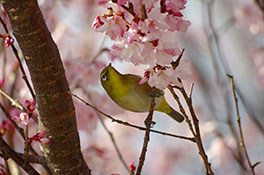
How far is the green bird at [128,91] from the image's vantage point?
6.17 ft

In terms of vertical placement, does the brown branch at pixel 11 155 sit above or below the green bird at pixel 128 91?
below

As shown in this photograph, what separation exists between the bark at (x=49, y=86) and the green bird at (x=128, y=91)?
525 mm

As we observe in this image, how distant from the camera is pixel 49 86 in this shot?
4.22 ft

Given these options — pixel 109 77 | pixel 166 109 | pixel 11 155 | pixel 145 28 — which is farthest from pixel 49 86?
pixel 166 109

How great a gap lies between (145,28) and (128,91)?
35.7 inches

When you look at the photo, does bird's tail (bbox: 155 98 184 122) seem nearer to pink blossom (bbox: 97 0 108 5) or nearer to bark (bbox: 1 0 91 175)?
bark (bbox: 1 0 91 175)

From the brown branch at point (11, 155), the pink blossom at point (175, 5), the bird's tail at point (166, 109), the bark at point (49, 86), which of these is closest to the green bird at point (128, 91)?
the bird's tail at point (166, 109)

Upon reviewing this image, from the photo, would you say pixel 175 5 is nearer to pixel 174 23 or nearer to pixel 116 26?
pixel 174 23

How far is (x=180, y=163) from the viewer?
5863mm

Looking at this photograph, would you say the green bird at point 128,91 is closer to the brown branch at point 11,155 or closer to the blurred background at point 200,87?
the brown branch at point 11,155

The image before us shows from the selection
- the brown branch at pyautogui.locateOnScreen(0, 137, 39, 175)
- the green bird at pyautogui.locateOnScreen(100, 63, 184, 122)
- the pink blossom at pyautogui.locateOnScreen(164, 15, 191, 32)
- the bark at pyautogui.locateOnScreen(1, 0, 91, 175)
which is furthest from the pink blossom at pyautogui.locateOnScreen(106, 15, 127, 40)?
the green bird at pyautogui.locateOnScreen(100, 63, 184, 122)

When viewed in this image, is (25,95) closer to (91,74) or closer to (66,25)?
(91,74)

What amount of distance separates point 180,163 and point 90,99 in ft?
11.5

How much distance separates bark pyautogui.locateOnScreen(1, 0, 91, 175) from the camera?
1196mm
